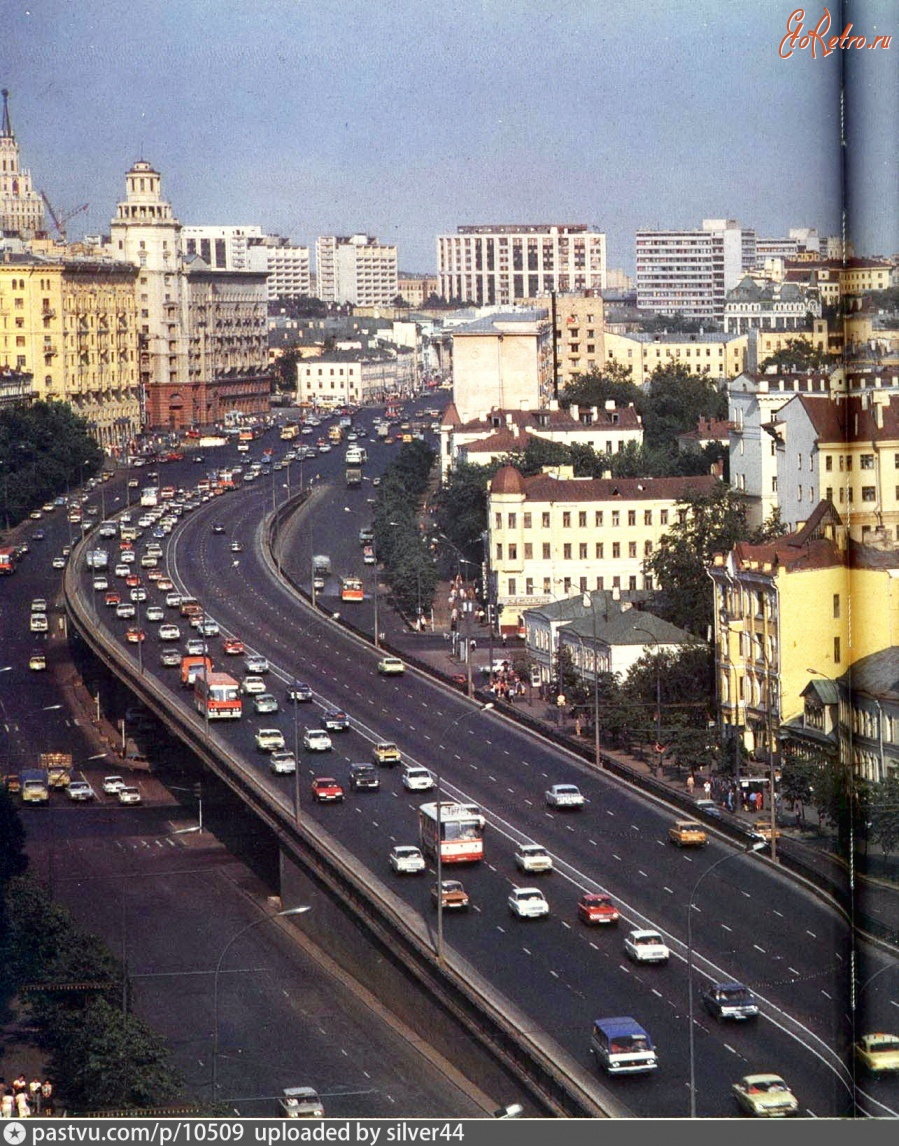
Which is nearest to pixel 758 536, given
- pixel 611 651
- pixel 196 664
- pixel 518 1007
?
pixel 611 651

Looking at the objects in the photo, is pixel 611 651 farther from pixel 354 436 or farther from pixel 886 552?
pixel 354 436

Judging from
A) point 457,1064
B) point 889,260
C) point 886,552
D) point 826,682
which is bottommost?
point 457,1064

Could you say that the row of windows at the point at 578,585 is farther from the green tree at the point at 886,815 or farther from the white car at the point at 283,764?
the green tree at the point at 886,815

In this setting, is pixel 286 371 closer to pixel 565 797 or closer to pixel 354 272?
pixel 354 272

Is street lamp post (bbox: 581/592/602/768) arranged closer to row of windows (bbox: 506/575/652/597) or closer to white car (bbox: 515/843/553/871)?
white car (bbox: 515/843/553/871)

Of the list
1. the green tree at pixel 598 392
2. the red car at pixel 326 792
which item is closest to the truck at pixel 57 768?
the red car at pixel 326 792
